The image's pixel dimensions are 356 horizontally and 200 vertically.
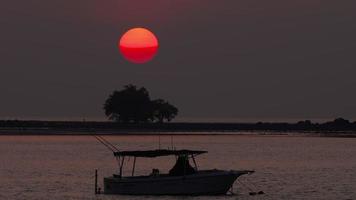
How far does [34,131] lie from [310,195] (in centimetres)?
13931

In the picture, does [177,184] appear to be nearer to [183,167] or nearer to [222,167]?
[183,167]

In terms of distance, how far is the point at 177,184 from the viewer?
5884 cm

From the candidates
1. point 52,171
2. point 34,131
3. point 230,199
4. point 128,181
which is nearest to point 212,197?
point 230,199

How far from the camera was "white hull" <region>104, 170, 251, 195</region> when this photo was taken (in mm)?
58844

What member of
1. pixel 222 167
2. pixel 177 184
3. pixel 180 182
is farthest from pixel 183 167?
pixel 222 167

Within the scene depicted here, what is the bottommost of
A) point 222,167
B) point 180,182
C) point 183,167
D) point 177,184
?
point 177,184

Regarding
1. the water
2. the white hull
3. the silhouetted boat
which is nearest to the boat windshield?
the silhouetted boat

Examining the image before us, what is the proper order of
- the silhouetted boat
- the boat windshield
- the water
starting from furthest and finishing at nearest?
the water, the boat windshield, the silhouetted boat

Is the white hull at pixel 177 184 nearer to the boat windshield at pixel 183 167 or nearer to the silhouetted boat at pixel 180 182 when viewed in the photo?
the silhouetted boat at pixel 180 182

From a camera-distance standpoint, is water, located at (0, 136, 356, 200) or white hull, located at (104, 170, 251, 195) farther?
water, located at (0, 136, 356, 200)

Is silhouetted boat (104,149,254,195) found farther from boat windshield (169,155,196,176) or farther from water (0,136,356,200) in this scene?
water (0,136,356,200)

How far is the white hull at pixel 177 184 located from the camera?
193 ft

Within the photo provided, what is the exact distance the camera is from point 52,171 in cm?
8275

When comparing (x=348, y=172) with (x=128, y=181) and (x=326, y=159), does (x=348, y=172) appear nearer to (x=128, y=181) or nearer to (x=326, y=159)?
(x=326, y=159)
